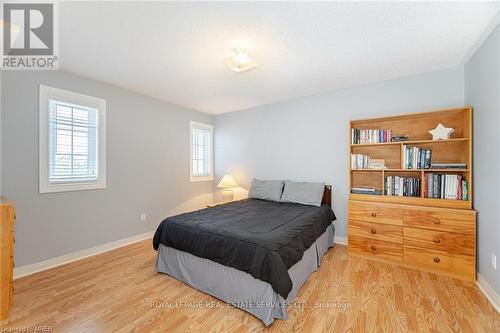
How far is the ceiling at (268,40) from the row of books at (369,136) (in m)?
0.73

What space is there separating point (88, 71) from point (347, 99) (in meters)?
3.63

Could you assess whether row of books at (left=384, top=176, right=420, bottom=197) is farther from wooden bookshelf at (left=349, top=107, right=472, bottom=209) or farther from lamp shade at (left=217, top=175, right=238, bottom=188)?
lamp shade at (left=217, top=175, right=238, bottom=188)

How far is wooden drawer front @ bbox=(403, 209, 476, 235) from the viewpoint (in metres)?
2.26

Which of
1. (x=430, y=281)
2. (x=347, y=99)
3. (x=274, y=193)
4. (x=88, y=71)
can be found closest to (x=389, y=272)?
(x=430, y=281)

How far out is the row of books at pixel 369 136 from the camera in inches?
115

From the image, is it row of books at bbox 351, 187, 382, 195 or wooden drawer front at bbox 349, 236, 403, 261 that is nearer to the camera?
wooden drawer front at bbox 349, 236, 403, 261

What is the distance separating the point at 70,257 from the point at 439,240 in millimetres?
4450

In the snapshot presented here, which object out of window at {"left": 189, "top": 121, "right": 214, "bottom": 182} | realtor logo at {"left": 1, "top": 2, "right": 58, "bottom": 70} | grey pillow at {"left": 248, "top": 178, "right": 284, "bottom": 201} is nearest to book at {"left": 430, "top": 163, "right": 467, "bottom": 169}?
grey pillow at {"left": 248, "top": 178, "right": 284, "bottom": 201}

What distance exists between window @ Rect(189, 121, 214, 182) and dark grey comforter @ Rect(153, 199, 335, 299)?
185cm

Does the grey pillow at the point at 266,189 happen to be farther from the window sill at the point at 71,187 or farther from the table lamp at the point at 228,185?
the window sill at the point at 71,187

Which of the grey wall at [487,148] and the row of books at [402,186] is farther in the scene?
the row of books at [402,186]

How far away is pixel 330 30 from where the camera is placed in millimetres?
1899

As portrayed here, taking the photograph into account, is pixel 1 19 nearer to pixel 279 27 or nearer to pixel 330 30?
pixel 279 27

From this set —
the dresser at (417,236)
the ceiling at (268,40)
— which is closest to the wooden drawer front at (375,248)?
the dresser at (417,236)
